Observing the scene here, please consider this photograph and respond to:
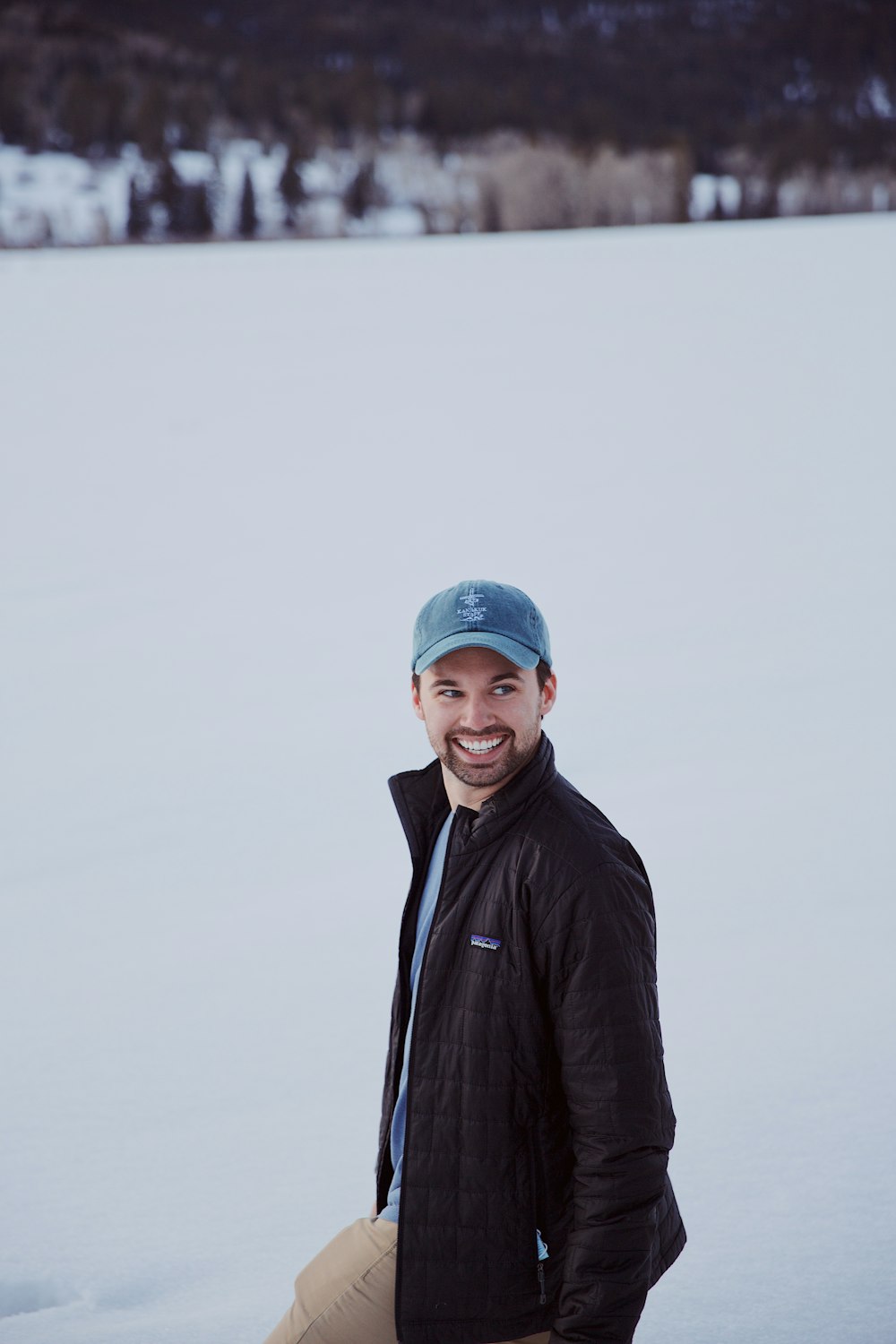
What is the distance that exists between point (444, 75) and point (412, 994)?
11751 millimetres

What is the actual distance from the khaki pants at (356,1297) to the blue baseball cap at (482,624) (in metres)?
0.59

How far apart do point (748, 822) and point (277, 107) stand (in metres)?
9.74

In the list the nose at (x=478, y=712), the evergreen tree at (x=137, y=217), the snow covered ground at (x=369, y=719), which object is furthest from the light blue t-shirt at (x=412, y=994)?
the evergreen tree at (x=137, y=217)

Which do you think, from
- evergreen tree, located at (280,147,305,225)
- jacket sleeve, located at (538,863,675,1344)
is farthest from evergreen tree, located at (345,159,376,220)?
jacket sleeve, located at (538,863,675,1344)

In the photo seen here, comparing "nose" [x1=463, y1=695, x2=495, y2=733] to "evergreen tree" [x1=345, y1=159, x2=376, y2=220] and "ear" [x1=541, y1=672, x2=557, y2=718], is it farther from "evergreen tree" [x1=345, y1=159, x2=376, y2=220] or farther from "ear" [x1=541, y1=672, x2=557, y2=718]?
"evergreen tree" [x1=345, y1=159, x2=376, y2=220]

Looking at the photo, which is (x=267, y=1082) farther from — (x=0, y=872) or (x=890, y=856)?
(x=890, y=856)

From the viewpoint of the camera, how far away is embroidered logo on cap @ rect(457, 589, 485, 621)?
1.42m

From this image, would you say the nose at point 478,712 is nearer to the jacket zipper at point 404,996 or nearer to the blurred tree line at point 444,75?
the jacket zipper at point 404,996

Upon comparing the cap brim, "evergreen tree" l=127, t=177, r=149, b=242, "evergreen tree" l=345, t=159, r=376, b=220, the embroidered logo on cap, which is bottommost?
the cap brim

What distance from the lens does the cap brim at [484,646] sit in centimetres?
141

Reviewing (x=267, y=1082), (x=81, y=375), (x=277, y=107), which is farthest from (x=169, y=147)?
(x=267, y=1082)

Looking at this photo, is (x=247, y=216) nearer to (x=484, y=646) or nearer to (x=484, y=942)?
(x=484, y=646)

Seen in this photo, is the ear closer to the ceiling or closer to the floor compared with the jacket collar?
closer to the ceiling

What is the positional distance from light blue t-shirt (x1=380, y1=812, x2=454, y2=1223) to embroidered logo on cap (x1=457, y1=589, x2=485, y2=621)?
0.21 meters
